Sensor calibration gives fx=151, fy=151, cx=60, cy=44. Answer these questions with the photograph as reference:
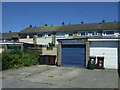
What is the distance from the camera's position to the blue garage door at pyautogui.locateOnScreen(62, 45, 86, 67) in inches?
694

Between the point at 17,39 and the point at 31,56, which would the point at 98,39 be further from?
the point at 17,39

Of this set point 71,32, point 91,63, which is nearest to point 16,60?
point 91,63

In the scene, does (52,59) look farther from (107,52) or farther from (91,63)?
(107,52)

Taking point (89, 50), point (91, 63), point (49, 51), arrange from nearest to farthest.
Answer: point (91, 63) → point (89, 50) → point (49, 51)

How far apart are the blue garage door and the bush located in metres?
4.02

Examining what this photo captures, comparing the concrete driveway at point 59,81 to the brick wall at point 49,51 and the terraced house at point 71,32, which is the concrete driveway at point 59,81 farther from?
the terraced house at point 71,32

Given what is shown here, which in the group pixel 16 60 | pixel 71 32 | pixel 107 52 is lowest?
pixel 16 60

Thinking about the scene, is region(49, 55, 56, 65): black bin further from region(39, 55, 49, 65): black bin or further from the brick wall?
the brick wall

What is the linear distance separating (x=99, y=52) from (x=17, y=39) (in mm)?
29313

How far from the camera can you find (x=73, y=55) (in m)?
18.0

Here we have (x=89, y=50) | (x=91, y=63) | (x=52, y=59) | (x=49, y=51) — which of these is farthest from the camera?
(x=49, y=51)

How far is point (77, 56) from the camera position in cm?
1781

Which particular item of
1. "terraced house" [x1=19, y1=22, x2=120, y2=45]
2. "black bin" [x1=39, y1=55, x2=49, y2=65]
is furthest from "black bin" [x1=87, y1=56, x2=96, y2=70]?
"terraced house" [x1=19, y1=22, x2=120, y2=45]

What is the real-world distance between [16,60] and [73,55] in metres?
6.54
